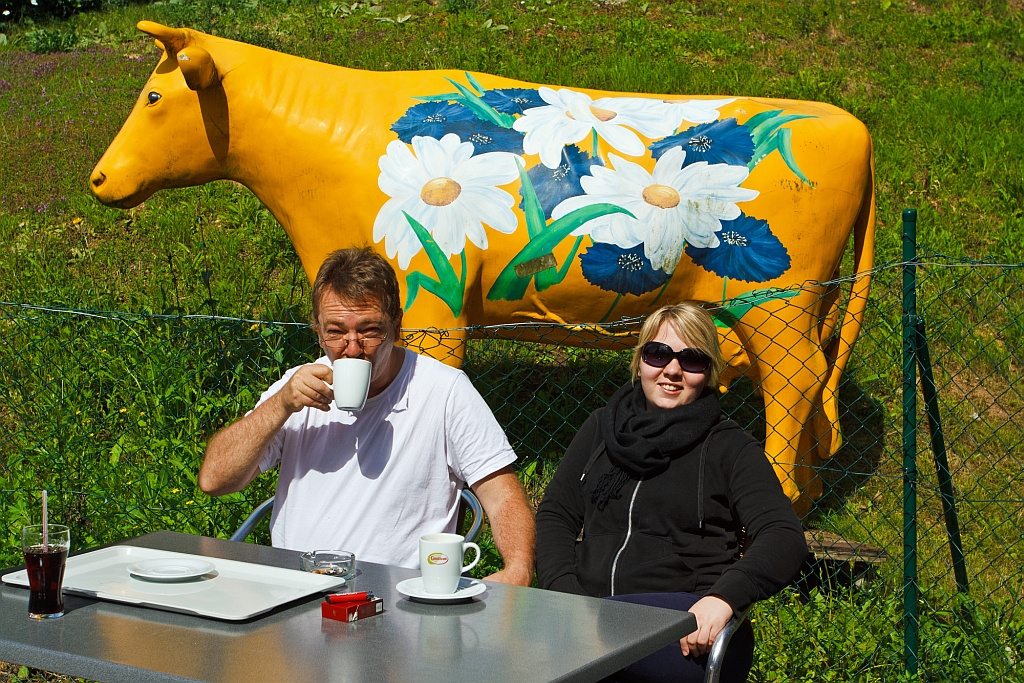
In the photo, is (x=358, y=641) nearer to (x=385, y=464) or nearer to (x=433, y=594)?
(x=433, y=594)

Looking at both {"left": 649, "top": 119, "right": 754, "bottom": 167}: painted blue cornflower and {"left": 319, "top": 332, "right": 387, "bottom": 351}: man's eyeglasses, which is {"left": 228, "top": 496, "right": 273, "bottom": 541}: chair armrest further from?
{"left": 649, "top": 119, "right": 754, "bottom": 167}: painted blue cornflower

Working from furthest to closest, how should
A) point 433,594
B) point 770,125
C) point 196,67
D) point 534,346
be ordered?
point 534,346, point 770,125, point 196,67, point 433,594

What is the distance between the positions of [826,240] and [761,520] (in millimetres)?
2182

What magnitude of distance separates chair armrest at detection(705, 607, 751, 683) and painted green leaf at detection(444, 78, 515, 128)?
106 inches

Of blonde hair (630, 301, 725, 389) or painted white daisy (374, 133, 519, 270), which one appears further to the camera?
painted white daisy (374, 133, 519, 270)

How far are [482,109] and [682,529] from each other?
2430mm

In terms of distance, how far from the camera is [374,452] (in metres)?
3.00

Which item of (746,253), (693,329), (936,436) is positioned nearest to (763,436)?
(746,253)

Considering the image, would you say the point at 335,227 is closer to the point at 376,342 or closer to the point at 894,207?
the point at 376,342

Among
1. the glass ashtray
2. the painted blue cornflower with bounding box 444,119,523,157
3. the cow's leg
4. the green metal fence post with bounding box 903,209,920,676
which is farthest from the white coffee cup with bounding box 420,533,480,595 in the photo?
the cow's leg

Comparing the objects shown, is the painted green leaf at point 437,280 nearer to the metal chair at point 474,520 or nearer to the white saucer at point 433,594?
the metal chair at point 474,520

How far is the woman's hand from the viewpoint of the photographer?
2572 millimetres

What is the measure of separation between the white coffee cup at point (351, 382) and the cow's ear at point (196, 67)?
7.55 feet

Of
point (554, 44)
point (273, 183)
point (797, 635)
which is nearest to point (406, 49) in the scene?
point (554, 44)
